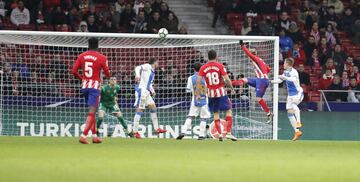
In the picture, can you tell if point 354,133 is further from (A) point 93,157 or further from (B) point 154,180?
(B) point 154,180

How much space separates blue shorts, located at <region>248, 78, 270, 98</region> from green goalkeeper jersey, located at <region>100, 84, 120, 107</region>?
3.22m

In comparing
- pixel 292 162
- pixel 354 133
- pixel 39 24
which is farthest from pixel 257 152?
pixel 39 24

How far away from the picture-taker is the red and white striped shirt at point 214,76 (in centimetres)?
1917

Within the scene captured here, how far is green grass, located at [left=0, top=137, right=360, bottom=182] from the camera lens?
11.5m

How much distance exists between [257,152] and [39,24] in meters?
12.8

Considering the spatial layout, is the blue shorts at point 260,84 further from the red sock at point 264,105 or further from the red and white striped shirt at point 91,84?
the red and white striped shirt at point 91,84

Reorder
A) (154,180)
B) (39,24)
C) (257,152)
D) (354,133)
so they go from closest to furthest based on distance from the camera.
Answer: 1. (154,180)
2. (257,152)
3. (354,133)
4. (39,24)

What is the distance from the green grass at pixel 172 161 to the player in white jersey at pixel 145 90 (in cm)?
365

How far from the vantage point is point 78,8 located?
28359mm

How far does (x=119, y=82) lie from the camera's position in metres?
24.1

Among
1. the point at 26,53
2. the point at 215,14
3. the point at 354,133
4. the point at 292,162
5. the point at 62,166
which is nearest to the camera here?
the point at 62,166

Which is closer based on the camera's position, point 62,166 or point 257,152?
point 62,166

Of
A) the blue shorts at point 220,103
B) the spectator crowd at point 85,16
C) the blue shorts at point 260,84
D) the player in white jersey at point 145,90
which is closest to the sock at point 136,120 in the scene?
the player in white jersey at point 145,90

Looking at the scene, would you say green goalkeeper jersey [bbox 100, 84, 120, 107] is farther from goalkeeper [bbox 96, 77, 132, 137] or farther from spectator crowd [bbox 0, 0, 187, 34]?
spectator crowd [bbox 0, 0, 187, 34]
